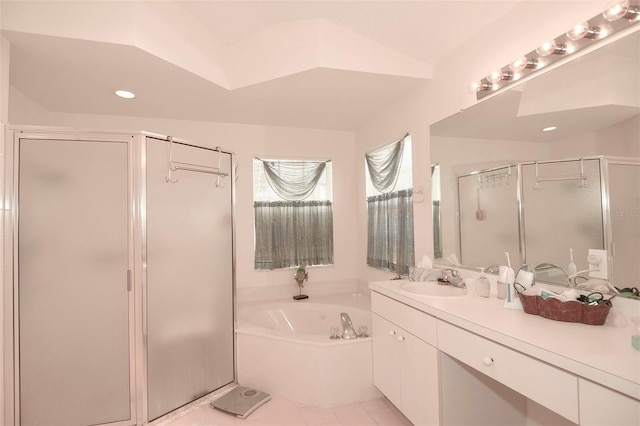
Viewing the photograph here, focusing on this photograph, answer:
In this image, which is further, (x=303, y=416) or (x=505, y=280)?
(x=303, y=416)

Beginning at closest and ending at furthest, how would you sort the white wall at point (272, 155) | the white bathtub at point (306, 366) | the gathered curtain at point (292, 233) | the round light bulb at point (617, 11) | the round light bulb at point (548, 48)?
the round light bulb at point (617, 11), the round light bulb at point (548, 48), the white bathtub at point (306, 366), the white wall at point (272, 155), the gathered curtain at point (292, 233)

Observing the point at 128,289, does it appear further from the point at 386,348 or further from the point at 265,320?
the point at 386,348

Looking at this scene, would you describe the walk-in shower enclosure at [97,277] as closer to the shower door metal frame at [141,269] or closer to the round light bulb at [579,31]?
the shower door metal frame at [141,269]

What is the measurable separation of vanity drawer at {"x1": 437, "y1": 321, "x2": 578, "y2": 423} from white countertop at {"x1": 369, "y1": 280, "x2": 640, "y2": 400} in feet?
0.10

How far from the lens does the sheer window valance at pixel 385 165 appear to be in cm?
279

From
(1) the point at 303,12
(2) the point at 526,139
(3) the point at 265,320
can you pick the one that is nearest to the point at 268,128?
(1) the point at 303,12

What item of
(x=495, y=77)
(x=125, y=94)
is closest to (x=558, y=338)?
(x=495, y=77)

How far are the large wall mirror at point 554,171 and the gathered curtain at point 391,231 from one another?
0.49 m

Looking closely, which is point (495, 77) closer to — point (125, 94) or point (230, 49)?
point (230, 49)

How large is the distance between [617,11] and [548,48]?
0.26 metres

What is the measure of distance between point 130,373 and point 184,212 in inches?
41.2

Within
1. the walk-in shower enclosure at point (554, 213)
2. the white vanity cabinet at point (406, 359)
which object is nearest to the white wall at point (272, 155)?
the white vanity cabinet at point (406, 359)

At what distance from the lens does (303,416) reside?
2061 mm

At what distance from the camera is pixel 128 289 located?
1949mm
